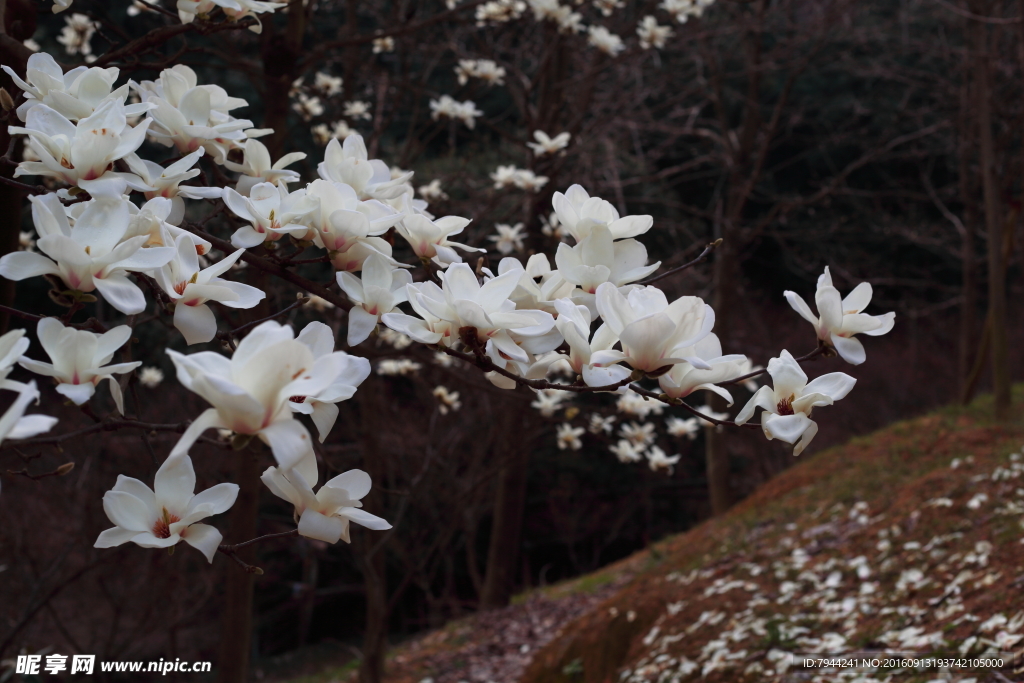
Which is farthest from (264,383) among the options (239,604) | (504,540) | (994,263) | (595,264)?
(504,540)

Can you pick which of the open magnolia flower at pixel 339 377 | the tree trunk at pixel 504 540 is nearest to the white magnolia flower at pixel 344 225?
the open magnolia flower at pixel 339 377

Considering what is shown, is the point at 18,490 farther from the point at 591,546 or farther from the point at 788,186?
the point at 788,186

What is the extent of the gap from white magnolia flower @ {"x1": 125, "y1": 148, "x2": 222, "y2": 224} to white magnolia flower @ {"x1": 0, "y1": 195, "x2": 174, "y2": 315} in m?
0.16

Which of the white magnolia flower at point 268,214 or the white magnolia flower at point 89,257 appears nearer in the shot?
the white magnolia flower at point 89,257

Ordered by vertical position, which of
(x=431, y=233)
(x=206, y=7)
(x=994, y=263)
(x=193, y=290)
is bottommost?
(x=193, y=290)

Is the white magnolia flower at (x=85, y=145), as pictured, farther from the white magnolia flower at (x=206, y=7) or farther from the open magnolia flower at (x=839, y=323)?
the open magnolia flower at (x=839, y=323)

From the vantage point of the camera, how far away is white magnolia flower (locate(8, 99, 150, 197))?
35.8 inches

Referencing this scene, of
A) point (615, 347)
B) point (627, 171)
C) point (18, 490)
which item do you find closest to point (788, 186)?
point (627, 171)

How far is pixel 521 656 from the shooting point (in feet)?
15.2

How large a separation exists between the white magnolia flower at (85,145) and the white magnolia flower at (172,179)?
0.05 metres

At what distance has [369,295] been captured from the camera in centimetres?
94

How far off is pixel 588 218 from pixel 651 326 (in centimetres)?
24

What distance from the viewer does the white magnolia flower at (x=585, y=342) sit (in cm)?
85

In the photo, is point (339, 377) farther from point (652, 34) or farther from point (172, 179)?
point (652, 34)
